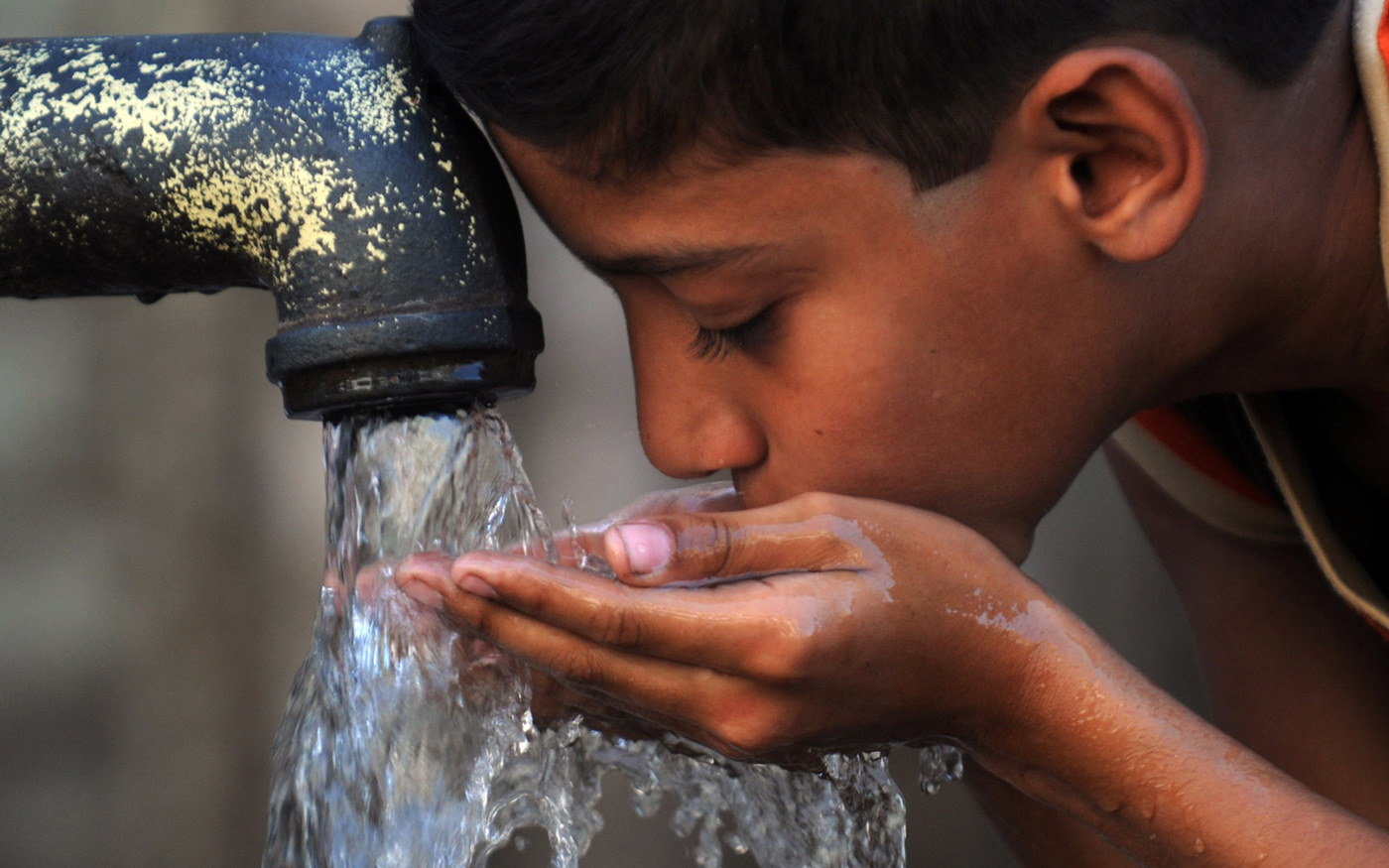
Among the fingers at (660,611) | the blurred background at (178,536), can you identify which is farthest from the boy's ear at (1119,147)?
the blurred background at (178,536)

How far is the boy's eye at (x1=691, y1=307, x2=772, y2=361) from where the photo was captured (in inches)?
34.6

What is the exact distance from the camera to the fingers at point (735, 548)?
810 millimetres

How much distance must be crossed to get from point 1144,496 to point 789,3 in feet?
2.80

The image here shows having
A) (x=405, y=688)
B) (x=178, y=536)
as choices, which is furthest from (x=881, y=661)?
(x=178, y=536)

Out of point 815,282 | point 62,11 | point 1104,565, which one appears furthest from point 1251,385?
point 62,11

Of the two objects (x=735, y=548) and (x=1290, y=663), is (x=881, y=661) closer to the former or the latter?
(x=735, y=548)

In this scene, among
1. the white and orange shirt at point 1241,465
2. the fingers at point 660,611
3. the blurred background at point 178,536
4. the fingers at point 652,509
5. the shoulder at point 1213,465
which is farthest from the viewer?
the blurred background at point 178,536

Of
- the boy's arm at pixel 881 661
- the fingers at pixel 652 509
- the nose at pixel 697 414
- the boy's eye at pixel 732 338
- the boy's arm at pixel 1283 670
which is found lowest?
the boy's arm at pixel 1283 670

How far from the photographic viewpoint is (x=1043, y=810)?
119 cm

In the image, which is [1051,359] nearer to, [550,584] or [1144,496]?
[550,584]

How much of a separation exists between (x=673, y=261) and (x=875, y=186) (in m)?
0.14

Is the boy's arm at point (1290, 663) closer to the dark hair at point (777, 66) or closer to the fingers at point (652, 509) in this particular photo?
the fingers at point (652, 509)

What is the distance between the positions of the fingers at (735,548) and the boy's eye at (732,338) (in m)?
0.13

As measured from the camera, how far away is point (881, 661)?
0.82 metres
